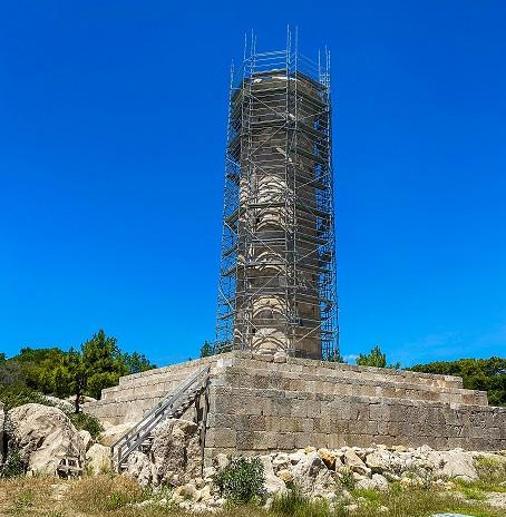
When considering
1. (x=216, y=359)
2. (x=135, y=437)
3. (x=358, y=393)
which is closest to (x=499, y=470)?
(x=358, y=393)

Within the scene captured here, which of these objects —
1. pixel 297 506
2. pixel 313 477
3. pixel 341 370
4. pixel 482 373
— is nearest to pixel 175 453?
pixel 313 477

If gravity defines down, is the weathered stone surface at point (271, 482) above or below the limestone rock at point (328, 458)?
below

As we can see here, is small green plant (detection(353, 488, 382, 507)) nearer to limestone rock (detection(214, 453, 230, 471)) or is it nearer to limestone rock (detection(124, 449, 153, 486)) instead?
limestone rock (detection(214, 453, 230, 471))

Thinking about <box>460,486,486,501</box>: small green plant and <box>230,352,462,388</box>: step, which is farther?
<box>230,352,462,388</box>: step

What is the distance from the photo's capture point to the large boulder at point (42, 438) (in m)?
10.6

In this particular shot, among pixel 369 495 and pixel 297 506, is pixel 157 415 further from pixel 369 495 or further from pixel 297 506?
pixel 369 495

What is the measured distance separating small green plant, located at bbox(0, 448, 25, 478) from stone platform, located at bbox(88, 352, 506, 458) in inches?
131

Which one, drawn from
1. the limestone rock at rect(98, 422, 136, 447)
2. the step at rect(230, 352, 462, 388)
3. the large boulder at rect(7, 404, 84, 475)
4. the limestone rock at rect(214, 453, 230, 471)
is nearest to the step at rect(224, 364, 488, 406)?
the step at rect(230, 352, 462, 388)

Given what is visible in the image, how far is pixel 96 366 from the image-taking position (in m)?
26.6

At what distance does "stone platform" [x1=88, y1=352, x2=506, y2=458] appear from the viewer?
1171 cm

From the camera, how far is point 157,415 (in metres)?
11.4

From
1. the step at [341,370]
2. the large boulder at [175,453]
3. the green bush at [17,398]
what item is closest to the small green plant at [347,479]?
the large boulder at [175,453]

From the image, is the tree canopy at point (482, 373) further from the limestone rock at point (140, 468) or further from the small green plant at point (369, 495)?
the limestone rock at point (140, 468)

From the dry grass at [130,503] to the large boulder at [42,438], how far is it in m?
0.70
